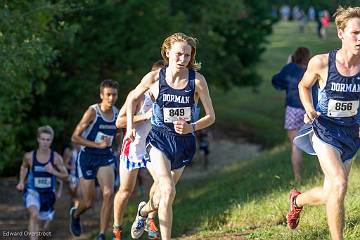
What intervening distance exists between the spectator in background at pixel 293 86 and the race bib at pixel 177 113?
4.08 m

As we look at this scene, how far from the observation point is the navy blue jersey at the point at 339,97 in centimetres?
734

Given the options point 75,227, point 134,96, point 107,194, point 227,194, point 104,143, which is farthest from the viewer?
point 227,194

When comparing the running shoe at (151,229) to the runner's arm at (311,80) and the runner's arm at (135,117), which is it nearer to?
the runner's arm at (135,117)

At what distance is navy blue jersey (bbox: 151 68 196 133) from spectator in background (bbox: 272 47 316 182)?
4.08 metres

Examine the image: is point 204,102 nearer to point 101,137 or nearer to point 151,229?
point 151,229

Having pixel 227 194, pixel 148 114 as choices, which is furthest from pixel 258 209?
pixel 227 194

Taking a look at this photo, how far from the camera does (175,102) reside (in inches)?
316

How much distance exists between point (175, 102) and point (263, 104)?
106 ft

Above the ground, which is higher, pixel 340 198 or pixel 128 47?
pixel 128 47

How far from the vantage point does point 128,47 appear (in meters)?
22.5

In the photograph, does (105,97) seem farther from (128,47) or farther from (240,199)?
(128,47)

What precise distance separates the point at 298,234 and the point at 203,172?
1516 cm

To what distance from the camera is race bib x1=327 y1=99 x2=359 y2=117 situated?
740 centimetres

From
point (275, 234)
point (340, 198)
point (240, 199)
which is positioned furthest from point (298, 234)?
point (240, 199)
